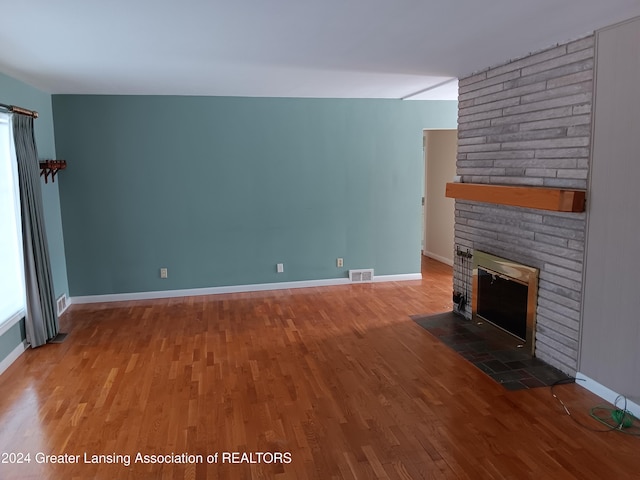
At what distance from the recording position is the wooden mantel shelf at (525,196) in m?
3.18

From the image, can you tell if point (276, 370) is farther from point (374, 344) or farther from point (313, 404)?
point (374, 344)

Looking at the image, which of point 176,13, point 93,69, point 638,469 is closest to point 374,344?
point 638,469

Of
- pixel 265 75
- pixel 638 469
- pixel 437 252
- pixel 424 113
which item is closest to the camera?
pixel 638 469

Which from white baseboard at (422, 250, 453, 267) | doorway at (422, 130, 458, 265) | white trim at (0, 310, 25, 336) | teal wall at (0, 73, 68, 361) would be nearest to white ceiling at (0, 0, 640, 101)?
teal wall at (0, 73, 68, 361)

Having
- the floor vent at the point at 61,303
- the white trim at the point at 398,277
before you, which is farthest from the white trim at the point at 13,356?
the white trim at the point at 398,277

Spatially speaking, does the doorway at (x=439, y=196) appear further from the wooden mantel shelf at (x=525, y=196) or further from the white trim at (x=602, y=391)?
the white trim at (x=602, y=391)

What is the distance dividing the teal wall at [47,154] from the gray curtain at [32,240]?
6.3 inches

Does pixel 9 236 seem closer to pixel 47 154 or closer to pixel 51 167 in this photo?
pixel 51 167

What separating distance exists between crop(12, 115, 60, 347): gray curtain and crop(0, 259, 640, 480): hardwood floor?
255mm

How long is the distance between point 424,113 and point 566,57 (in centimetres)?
298

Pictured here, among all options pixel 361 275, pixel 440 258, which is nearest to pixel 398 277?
pixel 361 275

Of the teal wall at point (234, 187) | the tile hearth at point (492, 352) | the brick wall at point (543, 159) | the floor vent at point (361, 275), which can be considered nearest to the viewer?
the brick wall at point (543, 159)

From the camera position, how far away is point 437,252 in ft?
25.9

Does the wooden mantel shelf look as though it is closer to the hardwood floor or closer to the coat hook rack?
the hardwood floor
